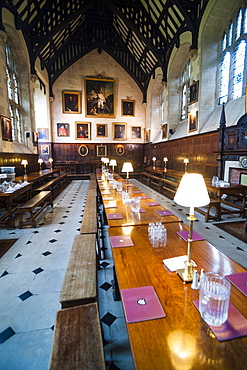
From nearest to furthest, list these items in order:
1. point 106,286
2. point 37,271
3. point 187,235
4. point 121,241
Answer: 1. point 121,241
2. point 187,235
3. point 106,286
4. point 37,271

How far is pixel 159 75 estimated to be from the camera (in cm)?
1415

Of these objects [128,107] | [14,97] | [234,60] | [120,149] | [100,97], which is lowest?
[120,149]

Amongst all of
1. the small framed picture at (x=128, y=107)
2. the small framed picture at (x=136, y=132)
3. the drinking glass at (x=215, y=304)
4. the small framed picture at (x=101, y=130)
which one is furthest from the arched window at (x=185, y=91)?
the drinking glass at (x=215, y=304)

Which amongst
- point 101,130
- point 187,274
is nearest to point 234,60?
point 187,274

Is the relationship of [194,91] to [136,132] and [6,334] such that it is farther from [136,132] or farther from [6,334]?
A: [6,334]

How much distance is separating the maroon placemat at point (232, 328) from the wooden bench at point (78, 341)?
69cm

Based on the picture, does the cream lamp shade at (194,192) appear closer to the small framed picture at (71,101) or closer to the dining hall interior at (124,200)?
the dining hall interior at (124,200)

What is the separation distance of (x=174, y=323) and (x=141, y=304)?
22 cm

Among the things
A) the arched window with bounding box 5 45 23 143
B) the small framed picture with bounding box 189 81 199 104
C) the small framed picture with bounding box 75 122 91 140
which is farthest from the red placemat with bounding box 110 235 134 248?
the small framed picture with bounding box 75 122 91 140

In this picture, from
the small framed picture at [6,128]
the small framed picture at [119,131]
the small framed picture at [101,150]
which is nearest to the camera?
the small framed picture at [6,128]

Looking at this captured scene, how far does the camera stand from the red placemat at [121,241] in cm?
203

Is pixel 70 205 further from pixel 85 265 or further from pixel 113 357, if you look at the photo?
pixel 113 357

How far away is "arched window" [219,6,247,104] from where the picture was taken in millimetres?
7328

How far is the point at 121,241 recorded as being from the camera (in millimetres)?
2117
